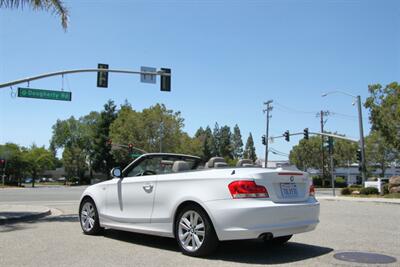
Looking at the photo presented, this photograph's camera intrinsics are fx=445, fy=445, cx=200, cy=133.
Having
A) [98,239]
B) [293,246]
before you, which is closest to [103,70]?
Result: [98,239]

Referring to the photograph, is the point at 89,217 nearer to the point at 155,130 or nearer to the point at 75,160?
the point at 155,130

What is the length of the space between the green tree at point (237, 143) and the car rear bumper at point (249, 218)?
135430 millimetres

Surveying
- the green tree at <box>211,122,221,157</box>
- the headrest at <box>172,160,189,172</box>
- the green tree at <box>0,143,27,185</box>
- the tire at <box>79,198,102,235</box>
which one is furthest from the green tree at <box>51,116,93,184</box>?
the headrest at <box>172,160,189,172</box>

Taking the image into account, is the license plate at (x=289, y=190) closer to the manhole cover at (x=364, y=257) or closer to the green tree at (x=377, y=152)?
the manhole cover at (x=364, y=257)

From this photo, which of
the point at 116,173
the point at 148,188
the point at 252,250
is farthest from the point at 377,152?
the point at 148,188

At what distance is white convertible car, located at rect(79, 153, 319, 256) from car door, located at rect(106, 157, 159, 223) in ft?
0.05

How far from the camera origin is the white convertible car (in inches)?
237

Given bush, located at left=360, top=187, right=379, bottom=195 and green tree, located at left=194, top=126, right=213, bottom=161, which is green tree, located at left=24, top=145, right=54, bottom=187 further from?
bush, located at left=360, top=187, right=379, bottom=195

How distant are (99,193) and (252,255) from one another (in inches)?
136

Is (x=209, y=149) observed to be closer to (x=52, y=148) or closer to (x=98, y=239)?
(x=52, y=148)

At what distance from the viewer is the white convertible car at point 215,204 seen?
237 inches

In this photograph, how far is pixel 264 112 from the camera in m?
63.8

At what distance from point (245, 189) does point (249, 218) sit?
400mm

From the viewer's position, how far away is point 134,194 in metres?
7.64
